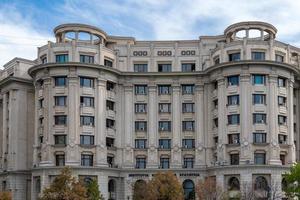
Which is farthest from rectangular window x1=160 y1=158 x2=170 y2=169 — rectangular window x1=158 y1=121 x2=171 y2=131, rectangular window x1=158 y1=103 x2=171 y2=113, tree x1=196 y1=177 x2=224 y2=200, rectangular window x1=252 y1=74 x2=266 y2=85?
rectangular window x1=252 y1=74 x2=266 y2=85

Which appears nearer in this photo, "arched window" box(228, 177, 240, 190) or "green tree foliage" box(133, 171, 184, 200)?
"green tree foliage" box(133, 171, 184, 200)

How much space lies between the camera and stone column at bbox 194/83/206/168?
9544 centimetres

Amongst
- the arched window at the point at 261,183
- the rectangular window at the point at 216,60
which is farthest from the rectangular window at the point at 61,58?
the arched window at the point at 261,183

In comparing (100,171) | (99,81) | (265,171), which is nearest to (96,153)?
(100,171)

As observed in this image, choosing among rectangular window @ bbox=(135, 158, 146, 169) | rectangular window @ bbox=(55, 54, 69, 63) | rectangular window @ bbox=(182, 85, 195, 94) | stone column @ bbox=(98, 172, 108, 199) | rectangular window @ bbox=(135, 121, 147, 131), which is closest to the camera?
stone column @ bbox=(98, 172, 108, 199)

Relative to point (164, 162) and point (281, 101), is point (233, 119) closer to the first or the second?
point (281, 101)

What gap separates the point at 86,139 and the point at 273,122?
2768 cm

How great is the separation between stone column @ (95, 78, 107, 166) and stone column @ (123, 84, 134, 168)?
4.39m

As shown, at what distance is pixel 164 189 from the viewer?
80.2 m

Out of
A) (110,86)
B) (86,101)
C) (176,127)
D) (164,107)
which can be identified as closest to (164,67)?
(164,107)

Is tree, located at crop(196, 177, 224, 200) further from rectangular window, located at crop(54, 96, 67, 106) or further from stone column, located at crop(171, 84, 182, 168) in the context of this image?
rectangular window, located at crop(54, 96, 67, 106)

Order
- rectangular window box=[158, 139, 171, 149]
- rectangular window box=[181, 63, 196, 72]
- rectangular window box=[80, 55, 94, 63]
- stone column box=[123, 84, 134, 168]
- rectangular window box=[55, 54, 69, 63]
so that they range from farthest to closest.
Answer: rectangular window box=[181, 63, 196, 72] → rectangular window box=[158, 139, 171, 149] → stone column box=[123, 84, 134, 168] → rectangular window box=[80, 55, 94, 63] → rectangular window box=[55, 54, 69, 63]

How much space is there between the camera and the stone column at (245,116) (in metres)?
A: 88.6

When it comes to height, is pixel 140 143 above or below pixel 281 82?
below
